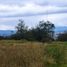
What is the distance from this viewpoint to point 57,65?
14992 millimetres

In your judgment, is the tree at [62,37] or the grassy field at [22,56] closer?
the grassy field at [22,56]

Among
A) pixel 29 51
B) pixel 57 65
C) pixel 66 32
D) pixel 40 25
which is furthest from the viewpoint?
pixel 40 25

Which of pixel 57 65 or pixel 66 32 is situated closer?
pixel 57 65

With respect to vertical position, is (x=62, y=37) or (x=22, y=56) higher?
(x=62, y=37)

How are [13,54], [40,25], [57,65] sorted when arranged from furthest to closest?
[40,25]
[57,65]
[13,54]

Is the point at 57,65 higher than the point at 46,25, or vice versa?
the point at 46,25

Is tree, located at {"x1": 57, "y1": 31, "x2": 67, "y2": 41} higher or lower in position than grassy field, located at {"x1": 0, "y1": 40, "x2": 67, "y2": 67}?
higher

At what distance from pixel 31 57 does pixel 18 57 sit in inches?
28.6

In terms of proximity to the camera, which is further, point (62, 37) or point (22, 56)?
point (62, 37)

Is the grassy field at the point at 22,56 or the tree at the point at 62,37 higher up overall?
the tree at the point at 62,37

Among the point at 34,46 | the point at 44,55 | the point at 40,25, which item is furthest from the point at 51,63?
the point at 40,25

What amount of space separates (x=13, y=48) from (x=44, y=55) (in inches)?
93.6

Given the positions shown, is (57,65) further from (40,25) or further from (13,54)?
(40,25)

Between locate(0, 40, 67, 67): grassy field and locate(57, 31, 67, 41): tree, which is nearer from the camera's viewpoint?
locate(0, 40, 67, 67): grassy field
